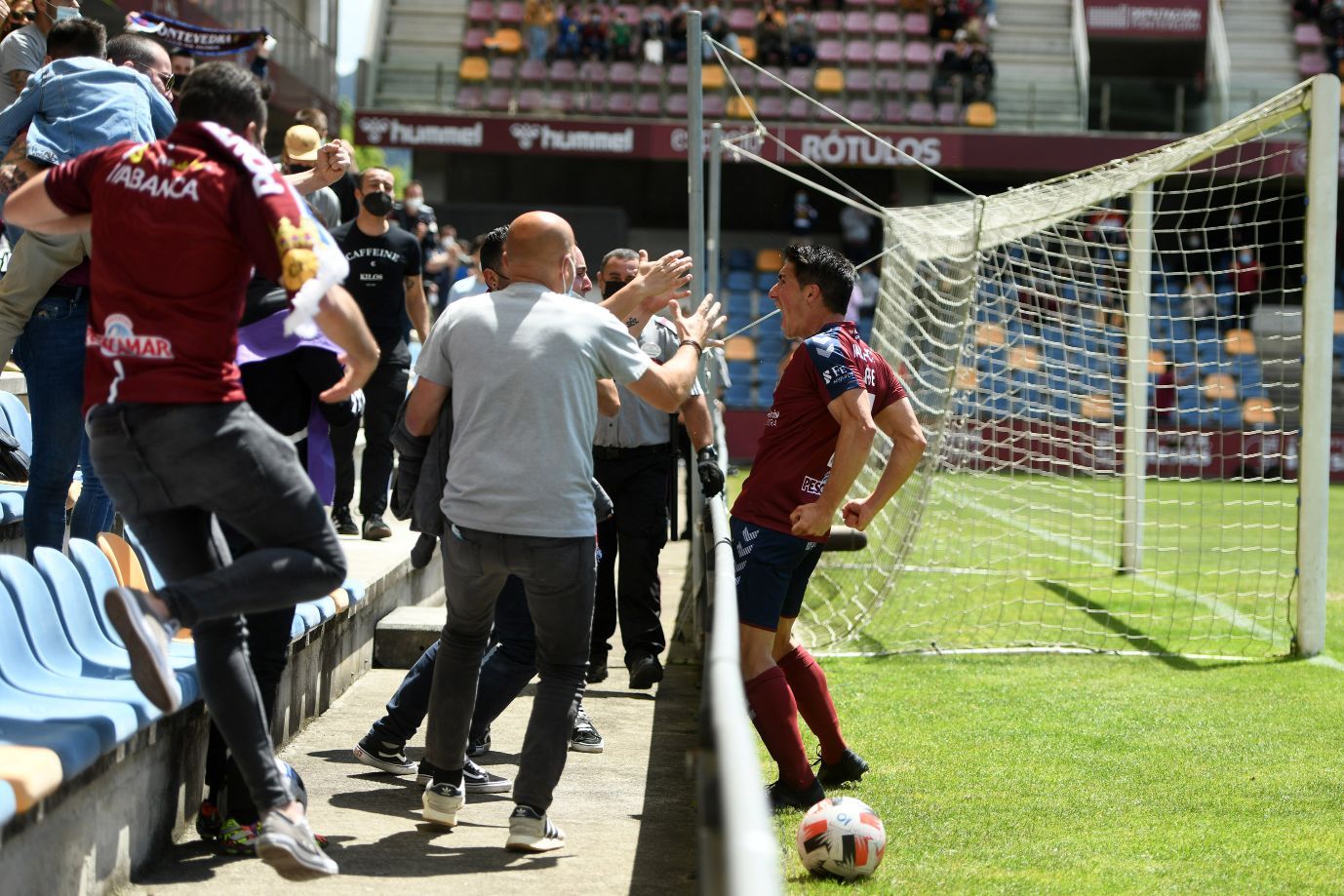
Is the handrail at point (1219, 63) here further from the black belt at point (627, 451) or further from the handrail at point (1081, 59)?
the black belt at point (627, 451)

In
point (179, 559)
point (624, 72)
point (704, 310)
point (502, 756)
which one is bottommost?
point (502, 756)

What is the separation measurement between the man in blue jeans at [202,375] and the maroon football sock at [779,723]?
1.90m

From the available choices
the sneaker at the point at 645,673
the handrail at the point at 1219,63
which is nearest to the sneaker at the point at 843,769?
the sneaker at the point at 645,673

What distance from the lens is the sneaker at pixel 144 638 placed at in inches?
138

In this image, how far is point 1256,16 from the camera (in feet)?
104

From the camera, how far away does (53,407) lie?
5.26 m

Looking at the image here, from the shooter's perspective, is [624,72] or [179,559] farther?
[624,72]

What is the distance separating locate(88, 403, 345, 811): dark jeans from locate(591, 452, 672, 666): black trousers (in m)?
3.66

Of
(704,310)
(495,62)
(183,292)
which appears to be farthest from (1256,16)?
(183,292)

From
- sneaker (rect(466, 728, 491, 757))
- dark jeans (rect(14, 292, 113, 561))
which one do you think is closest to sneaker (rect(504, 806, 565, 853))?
sneaker (rect(466, 728, 491, 757))

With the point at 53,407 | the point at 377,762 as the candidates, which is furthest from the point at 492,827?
the point at 53,407

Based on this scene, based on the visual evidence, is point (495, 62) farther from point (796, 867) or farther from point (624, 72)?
point (796, 867)

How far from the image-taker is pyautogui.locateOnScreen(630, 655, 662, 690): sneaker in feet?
24.2

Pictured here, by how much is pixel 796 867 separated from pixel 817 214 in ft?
83.0
